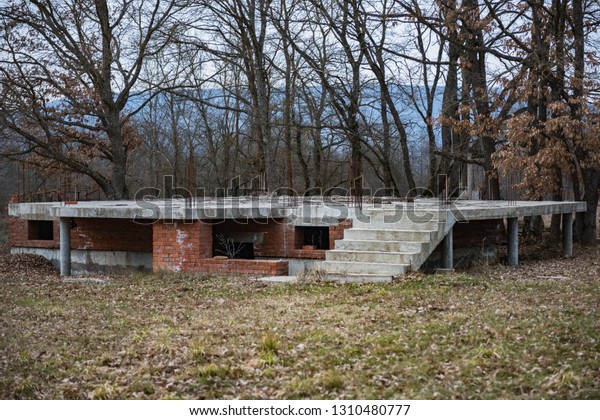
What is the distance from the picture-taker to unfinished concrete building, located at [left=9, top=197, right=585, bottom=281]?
12.0 m

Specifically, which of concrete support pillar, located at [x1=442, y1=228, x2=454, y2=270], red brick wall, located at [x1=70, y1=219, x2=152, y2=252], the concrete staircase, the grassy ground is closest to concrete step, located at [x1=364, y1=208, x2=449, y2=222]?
the concrete staircase

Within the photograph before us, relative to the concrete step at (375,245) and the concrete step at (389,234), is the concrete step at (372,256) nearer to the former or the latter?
the concrete step at (375,245)

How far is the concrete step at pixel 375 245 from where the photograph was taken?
1180cm

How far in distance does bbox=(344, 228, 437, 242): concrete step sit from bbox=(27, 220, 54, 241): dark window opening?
33.5 feet

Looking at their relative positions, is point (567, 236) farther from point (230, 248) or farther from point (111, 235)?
point (111, 235)

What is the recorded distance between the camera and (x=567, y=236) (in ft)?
57.0

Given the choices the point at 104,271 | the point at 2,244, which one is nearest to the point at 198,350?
the point at 104,271

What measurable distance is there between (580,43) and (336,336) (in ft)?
44.2

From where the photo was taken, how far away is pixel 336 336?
743 centimetres

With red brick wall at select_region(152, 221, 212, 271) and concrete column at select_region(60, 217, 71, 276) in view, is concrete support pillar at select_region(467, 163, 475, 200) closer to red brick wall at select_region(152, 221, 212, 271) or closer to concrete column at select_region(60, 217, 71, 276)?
red brick wall at select_region(152, 221, 212, 271)

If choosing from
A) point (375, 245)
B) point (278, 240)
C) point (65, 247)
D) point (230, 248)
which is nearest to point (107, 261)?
point (65, 247)

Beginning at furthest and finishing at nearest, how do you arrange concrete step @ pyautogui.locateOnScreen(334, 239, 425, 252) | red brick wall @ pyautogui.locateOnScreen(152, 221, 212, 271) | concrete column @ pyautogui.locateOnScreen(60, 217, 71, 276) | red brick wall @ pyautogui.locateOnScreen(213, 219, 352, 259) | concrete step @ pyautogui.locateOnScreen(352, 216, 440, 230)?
concrete column @ pyautogui.locateOnScreen(60, 217, 71, 276) → red brick wall @ pyautogui.locateOnScreen(213, 219, 352, 259) → red brick wall @ pyautogui.locateOnScreen(152, 221, 212, 271) → concrete step @ pyautogui.locateOnScreen(352, 216, 440, 230) → concrete step @ pyautogui.locateOnScreen(334, 239, 425, 252)

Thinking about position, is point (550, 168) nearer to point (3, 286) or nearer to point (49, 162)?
point (3, 286)

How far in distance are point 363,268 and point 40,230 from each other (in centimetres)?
1125
